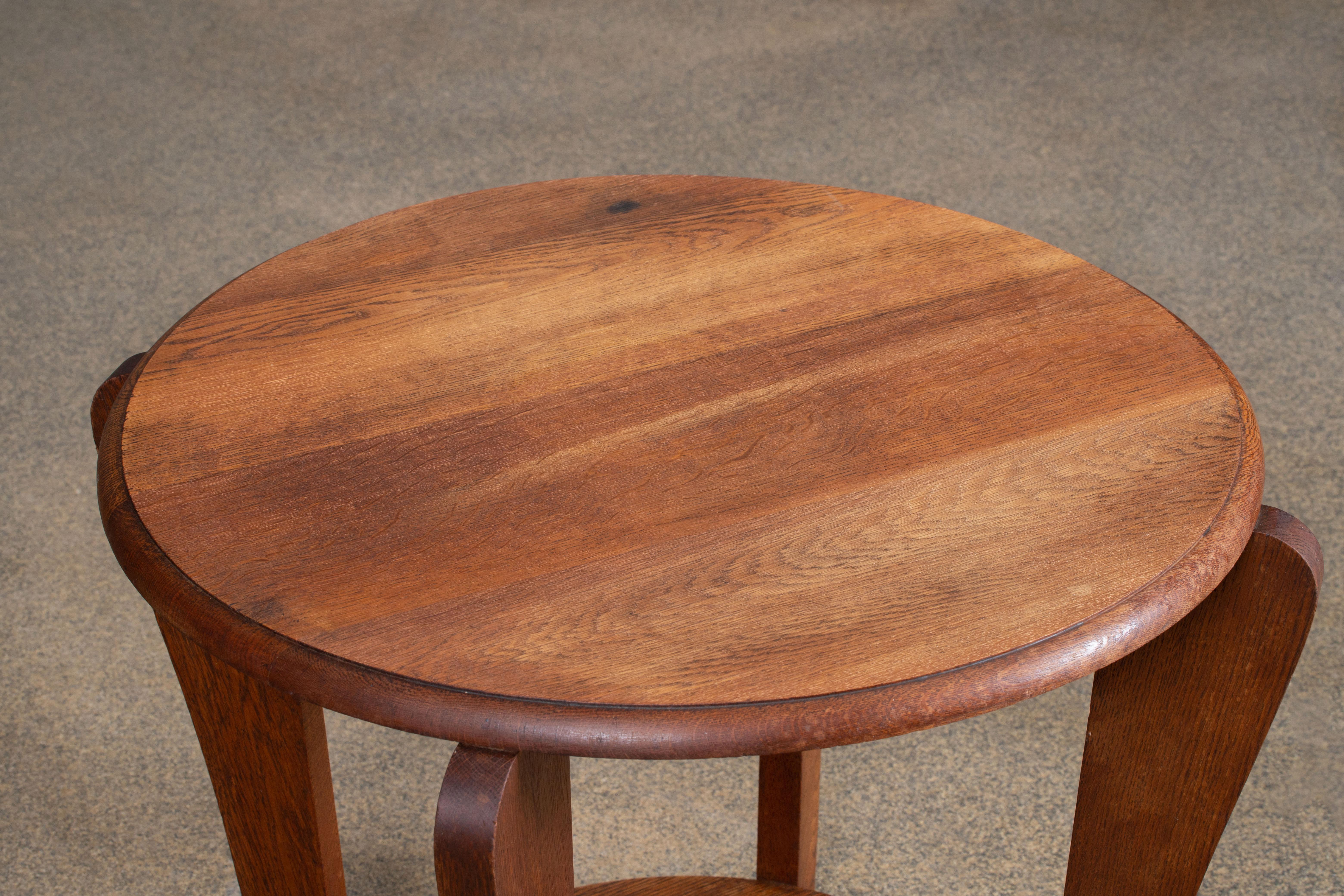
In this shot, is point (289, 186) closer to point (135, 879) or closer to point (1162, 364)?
point (135, 879)

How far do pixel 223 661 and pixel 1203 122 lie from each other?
2.50 metres

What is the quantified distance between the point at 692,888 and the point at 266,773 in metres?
0.46

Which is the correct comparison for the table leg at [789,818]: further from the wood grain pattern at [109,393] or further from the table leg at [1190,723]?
the wood grain pattern at [109,393]

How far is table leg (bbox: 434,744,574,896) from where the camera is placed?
0.62 meters

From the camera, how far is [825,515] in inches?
29.0

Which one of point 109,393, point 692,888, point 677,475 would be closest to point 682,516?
point 677,475

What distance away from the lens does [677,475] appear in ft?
2.53

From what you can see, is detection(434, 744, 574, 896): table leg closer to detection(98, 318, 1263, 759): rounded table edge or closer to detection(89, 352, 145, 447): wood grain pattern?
detection(98, 318, 1263, 759): rounded table edge

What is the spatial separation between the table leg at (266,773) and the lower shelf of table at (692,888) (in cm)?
30

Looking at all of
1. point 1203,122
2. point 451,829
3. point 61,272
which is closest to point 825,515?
point 451,829

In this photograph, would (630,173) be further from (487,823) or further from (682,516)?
(487,823)

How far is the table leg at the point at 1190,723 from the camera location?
78 cm

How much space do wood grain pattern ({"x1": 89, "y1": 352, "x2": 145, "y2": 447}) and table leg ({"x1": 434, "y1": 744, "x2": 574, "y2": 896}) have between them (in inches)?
16.6

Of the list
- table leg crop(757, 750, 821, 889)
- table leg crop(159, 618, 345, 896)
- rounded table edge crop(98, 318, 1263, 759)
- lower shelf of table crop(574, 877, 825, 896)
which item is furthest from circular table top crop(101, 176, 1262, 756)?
lower shelf of table crop(574, 877, 825, 896)
